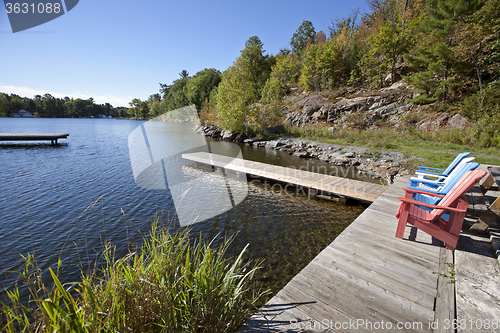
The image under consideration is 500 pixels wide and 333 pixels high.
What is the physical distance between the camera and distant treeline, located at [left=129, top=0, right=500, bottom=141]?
48.6 feet

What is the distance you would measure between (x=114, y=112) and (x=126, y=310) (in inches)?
5304

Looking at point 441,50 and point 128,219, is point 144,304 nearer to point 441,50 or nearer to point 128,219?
point 128,219

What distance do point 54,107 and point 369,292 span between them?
376 ft

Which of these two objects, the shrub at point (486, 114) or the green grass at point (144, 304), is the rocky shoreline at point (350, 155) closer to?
the shrub at point (486, 114)

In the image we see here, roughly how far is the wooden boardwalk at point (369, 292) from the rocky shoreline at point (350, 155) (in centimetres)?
674

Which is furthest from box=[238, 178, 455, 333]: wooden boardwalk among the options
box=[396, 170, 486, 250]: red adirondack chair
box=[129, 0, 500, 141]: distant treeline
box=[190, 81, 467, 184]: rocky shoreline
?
box=[129, 0, 500, 141]: distant treeline

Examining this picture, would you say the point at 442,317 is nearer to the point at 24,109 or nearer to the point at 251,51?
the point at 251,51

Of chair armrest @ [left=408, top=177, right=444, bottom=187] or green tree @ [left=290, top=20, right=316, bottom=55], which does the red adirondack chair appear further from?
green tree @ [left=290, top=20, right=316, bottom=55]

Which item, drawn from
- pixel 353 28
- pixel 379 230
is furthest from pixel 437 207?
pixel 353 28

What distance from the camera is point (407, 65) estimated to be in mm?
22922

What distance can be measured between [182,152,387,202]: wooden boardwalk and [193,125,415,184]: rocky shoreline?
2733 mm

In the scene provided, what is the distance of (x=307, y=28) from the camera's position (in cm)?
4794

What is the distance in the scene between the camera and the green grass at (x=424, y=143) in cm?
984

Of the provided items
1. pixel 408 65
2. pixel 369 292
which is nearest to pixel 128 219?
pixel 369 292
